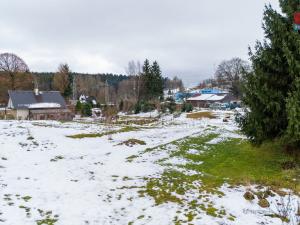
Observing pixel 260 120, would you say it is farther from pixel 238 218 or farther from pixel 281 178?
pixel 238 218

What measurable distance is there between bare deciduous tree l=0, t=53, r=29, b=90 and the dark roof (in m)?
20.6

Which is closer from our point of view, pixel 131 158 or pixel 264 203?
pixel 264 203

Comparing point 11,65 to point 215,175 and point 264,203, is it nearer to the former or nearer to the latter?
point 215,175

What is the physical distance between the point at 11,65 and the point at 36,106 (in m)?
25.4

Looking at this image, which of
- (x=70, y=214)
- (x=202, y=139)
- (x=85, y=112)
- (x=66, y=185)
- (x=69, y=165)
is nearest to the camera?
(x=70, y=214)

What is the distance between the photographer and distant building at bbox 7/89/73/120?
46500mm

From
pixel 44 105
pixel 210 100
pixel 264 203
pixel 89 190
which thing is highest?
pixel 210 100

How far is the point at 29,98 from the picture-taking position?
159 ft

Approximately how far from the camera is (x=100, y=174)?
13625mm

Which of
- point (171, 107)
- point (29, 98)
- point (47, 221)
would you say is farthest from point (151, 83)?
point (47, 221)

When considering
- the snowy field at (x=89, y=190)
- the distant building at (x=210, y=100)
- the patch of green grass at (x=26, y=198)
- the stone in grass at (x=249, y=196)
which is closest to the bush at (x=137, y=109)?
the distant building at (x=210, y=100)

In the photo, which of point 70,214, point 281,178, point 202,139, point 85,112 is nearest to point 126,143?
point 202,139

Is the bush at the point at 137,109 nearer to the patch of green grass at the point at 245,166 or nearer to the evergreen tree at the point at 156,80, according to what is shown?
the evergreen tree at the point at 156,80

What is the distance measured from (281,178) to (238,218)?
515 cm
